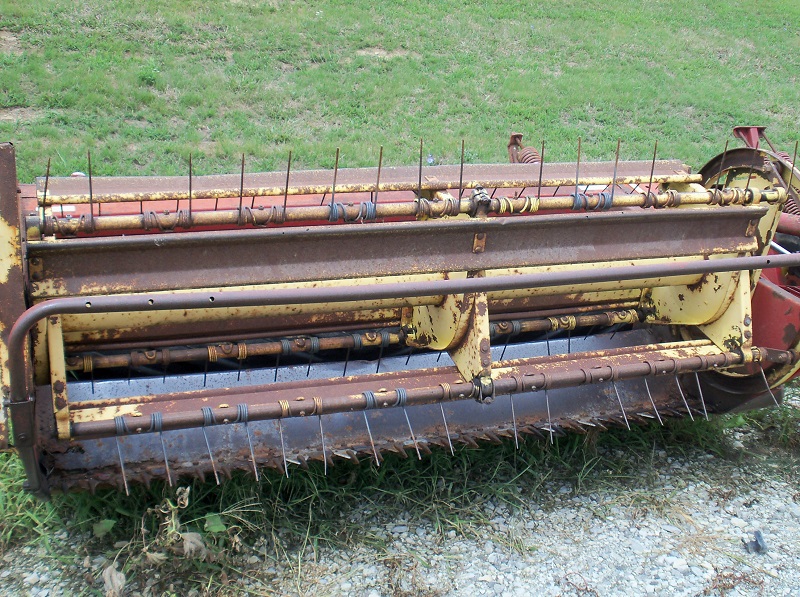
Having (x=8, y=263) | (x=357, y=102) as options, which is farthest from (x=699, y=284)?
(x=357, y=102)

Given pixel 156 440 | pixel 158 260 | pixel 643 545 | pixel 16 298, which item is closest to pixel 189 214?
pixel 158 260

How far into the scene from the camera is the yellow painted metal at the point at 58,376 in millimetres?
2824

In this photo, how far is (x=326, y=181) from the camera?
12.7 feet

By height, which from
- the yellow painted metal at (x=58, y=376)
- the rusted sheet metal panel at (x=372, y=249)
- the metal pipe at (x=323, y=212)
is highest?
the metal pipe at (x=323, y=212)

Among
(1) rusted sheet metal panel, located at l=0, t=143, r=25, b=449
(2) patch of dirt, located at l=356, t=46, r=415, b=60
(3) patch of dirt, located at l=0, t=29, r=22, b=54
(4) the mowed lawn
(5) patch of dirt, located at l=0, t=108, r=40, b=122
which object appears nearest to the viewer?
(1) rusted sheet metal panel, located at l=0, t=143, r=25, b=449

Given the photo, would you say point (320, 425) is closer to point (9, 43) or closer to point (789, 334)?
point (789, 334)

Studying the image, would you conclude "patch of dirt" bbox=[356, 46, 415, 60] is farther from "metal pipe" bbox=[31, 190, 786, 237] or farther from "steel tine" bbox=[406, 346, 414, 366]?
"metal pipe" bbox=[31, 190, 786, 237]

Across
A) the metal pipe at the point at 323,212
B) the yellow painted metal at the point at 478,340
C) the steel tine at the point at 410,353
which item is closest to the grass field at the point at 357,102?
the steel tine at the point at 410,353

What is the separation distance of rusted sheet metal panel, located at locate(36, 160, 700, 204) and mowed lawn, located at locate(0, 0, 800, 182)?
115 inches

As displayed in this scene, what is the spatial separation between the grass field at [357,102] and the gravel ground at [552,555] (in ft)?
0.38

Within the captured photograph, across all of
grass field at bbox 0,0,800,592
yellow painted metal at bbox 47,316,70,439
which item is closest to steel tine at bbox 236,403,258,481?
grass field at bbox 0,0,800,592

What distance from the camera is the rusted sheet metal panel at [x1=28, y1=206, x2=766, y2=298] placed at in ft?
9.23

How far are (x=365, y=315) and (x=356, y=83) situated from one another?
5.88 m

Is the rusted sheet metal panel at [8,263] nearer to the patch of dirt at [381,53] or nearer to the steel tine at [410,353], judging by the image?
the steel tine at [410,353]
